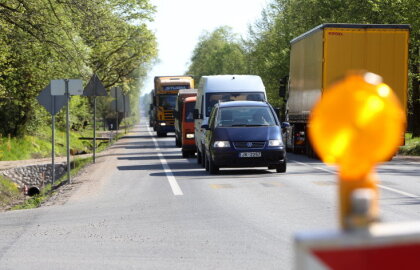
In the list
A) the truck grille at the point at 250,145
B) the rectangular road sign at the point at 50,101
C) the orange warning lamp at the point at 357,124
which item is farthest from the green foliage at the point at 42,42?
the orange warning lamp at the point at 357,124

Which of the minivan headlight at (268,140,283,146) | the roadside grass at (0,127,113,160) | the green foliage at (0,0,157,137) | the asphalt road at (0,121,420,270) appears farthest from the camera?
the roadside grass at (0,127,113,160)

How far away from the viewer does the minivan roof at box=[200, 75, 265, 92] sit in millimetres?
26094

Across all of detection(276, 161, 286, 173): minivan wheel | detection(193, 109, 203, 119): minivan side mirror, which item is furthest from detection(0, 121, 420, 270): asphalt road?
detection(193, 109, 203, 119): minivan side mirror

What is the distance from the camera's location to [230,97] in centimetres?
2595

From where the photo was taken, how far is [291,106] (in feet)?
109

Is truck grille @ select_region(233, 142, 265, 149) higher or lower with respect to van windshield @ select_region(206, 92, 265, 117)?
lower

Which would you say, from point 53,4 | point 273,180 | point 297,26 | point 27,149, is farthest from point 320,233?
point 297,26

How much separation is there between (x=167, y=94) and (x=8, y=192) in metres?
29.6

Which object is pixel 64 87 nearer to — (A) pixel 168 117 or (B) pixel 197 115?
(B) pixel 197 115

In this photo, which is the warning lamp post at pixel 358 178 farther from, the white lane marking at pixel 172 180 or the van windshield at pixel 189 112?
the van windshield at pixel 189 112

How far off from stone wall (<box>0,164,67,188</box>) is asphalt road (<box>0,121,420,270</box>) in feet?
30.2

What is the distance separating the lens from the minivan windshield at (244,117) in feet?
70.7

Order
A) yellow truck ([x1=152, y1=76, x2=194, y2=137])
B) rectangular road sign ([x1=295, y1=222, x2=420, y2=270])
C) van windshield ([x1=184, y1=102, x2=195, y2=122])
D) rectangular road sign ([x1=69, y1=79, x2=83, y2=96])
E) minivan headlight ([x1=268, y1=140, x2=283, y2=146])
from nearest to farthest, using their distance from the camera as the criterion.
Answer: rectangular road sign ([x1=295, y1=222, x2=420, y2=270])
minivan headlight ([x1=268, y1=140, x2=283, y2=146])
rectangular road sign ([x1=69, y1=79, x2=83, y2=96])
van windshield ([x1=184, y1=102, x2=195, y2=122])
yellow truck ([x1=152, y1=76, x2=194, y2=137])

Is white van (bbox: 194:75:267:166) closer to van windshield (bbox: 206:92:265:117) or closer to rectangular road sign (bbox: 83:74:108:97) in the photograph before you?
van windshield (bbox: 206:92:265:117)
